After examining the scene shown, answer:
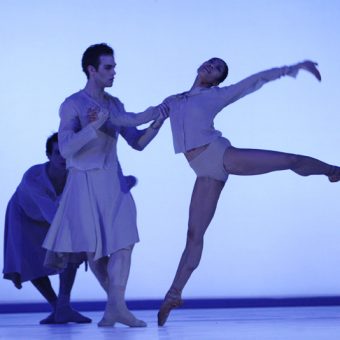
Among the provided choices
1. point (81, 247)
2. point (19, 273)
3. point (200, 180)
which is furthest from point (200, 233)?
point (19, 273)

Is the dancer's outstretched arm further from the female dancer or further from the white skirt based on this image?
the white skirt

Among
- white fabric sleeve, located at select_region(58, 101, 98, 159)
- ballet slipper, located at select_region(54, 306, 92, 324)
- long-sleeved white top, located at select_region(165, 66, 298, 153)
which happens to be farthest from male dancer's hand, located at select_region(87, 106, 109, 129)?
ballet slipper, located at select_region(54, 306, 92, 324)

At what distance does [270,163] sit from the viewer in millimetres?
4434

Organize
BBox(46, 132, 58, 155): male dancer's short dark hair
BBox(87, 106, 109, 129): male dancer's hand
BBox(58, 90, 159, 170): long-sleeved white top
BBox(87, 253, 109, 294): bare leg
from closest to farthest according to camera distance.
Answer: BBox(87, 106, 109, 129): male dancer's hand, BBox(58, 90, 159, 170): long-sleeved white top, BBox(87, 253, 109, 294): bare leg, BBox(46, 132, 58, 155): male dancer's short dark hair

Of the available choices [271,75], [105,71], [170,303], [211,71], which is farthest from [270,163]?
[105,71]

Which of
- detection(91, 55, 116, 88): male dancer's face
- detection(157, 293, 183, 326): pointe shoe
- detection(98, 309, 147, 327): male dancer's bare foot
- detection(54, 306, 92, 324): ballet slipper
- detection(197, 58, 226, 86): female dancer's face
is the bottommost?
detection(54, 306, 92, 324): ballet slipper

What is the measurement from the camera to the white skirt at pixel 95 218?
4.50m

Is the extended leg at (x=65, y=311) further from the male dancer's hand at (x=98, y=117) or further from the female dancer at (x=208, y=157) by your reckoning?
the male dancer's hand at (x=98, y=117)

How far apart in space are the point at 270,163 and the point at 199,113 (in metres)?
0.40

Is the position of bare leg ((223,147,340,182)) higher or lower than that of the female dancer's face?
lower

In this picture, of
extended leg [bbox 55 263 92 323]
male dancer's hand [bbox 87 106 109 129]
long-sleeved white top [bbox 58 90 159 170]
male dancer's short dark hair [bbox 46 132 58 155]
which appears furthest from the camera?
male dancer's short dark hair [bbox 46 132 58 155]

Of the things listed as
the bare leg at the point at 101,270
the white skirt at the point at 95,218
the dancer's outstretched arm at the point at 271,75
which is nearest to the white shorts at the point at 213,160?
the dancer's outstretched arm at the point at 271,75

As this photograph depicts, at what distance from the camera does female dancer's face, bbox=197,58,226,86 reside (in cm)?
467

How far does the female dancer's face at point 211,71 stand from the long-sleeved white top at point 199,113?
0.11 meters
